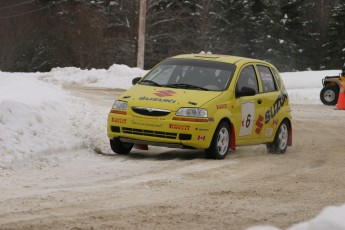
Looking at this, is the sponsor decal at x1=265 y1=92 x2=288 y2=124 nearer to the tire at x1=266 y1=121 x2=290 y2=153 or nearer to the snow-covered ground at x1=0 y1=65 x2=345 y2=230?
the tire at x1=266 y1=121 x2=290 y2=153

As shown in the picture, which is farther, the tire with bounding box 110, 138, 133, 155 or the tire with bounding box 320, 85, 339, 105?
the tire with bounding box 320, 85, 339, 105

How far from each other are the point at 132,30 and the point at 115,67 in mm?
24603

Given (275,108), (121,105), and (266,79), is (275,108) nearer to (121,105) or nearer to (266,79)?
(266,79)

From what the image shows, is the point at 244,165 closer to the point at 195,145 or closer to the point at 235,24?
the point at 195,145

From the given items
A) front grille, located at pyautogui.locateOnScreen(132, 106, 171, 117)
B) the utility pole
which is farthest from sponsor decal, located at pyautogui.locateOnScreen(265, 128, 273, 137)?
the utility pole

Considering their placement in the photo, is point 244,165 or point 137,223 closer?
point 137,223

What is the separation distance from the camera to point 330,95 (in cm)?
2867

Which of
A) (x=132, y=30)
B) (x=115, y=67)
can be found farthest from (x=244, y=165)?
(x=132, y=30)

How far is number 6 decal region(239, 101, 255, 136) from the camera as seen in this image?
1315 centimetres

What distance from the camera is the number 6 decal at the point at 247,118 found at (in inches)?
518

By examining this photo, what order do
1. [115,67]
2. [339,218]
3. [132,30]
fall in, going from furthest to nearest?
[132,30] → [115,67] → [339,218]

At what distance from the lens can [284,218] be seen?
759 centimetres

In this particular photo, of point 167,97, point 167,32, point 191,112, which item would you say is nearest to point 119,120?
point 167,97

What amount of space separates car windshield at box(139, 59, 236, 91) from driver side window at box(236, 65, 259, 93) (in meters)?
0.20
